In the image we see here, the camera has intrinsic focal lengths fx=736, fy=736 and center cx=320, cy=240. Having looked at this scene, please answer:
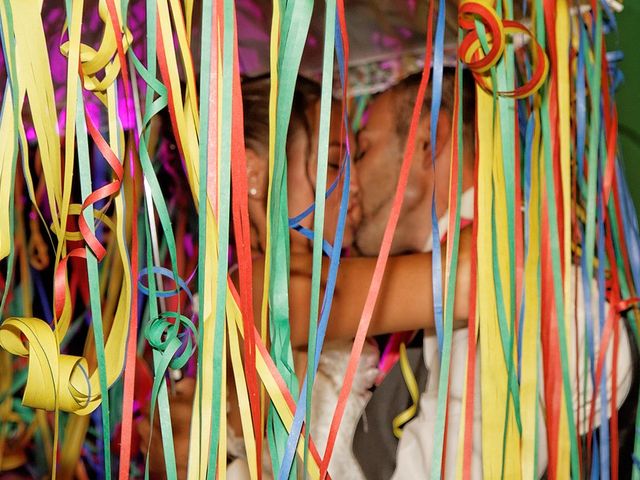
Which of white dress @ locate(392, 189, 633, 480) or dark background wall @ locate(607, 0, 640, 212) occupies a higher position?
dark background wall @ locate(607, 0, 640, 212)

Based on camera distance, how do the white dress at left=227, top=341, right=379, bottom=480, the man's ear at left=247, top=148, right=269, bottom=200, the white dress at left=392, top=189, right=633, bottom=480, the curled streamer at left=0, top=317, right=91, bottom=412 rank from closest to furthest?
the curled streamer at left=0, top=317, right=91, bottom=412, the white dress at left=392, top=189, right=633, bottom=480, the white dress at left=227, top=341, right=379, bottom=480, the man's ear at left=247, top=148, right=269, bottom=200

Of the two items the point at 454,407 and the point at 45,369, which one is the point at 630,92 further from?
the point at 45,369

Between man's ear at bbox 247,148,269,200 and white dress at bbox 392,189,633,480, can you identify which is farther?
man's ear at bbox 247,148,269,200

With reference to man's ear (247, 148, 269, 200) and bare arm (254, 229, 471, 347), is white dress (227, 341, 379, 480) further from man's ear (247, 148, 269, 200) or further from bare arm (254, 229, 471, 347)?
man's ear (247, 148, 269, 200)

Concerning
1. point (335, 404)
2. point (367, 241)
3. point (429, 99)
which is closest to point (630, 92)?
point (429, 99)

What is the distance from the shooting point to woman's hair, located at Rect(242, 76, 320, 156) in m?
A: 0.92

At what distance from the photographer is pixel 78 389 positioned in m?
0.35

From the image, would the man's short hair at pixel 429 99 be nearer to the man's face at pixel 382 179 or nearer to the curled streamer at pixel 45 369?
the man's face at pixel 382 179

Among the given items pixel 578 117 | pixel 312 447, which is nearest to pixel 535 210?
pixel 578 117

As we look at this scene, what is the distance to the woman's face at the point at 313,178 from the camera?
3.00 feet

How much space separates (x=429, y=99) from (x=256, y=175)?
0.25 metres

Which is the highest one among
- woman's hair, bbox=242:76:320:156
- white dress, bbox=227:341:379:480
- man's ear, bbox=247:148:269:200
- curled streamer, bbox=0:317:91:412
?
woman's hair, bbox=242:76:320:156

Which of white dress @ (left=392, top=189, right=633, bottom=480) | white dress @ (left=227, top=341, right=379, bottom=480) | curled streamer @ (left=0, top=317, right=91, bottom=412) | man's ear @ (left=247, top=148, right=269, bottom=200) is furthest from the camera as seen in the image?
man's ear @ (left=247, top=148, right=269, bottom=200)

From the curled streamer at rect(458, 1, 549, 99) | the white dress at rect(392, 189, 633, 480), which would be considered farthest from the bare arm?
the curled streamer at rect(458, 1, 549, 99)
